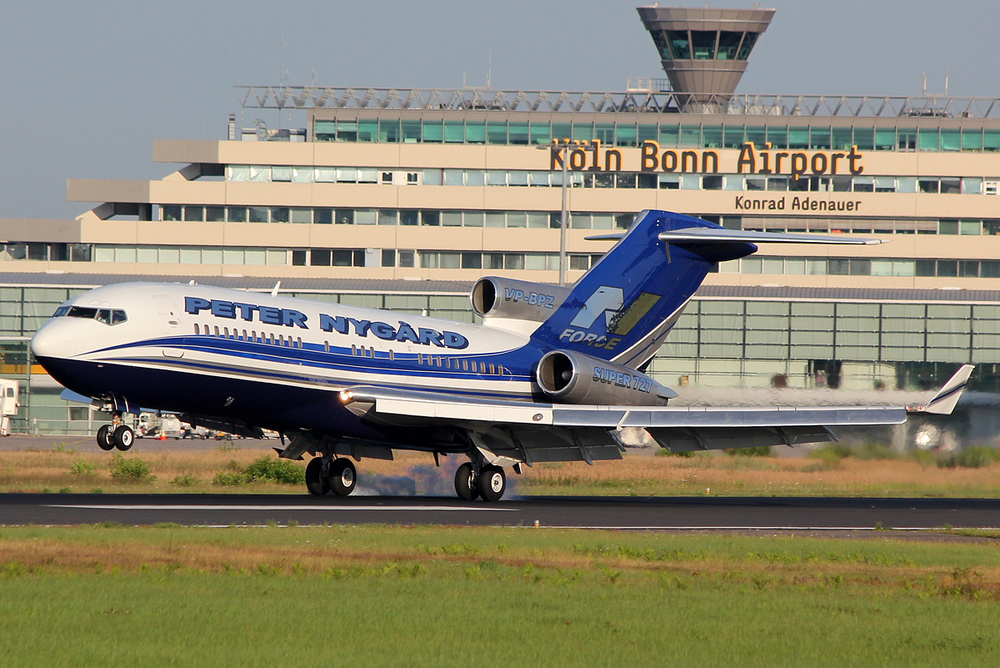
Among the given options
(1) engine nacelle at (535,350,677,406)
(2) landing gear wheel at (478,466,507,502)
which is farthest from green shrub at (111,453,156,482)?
(1) engine nacelle at (535,350,677,406)

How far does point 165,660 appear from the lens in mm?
9492

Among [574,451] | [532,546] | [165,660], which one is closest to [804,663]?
[165,660]

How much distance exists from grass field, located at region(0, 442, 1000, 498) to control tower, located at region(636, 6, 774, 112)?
52.4 metres

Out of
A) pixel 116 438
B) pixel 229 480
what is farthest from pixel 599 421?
pixel 229 480

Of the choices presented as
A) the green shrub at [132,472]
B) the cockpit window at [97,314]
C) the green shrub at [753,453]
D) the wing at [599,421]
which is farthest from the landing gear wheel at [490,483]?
the green shrub at [753,453]

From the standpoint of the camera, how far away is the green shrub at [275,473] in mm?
37094

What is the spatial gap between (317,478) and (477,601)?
18283mm

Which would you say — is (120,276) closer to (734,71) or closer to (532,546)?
(734,71)

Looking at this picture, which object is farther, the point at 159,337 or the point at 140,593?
the point at 159,337

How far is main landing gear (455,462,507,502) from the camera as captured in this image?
2960 cm

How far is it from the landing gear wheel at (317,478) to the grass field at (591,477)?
3.44 meters

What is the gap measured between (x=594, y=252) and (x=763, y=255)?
493 inches

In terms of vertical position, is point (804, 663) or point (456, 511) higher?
point (804, 663)

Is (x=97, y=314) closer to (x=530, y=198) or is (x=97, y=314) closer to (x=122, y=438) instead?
(x=122, y=438)
